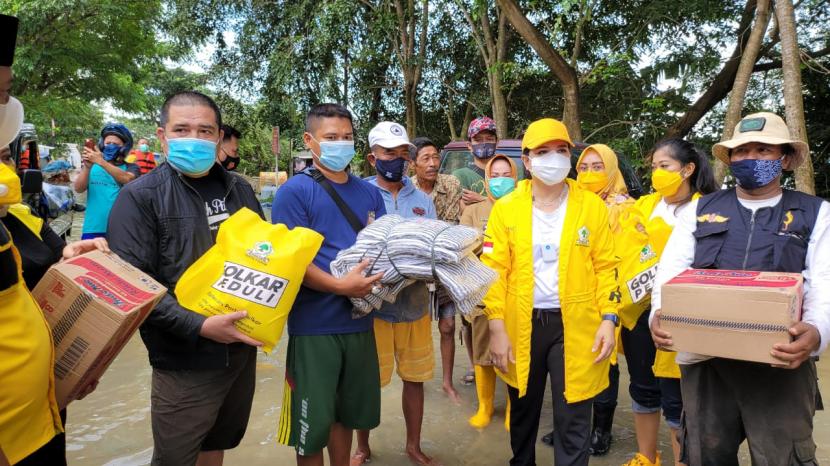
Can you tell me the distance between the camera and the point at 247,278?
6.45 feet

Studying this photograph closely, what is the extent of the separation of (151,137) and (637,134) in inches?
1666

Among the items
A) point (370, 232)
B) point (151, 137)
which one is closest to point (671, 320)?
point (370, 232)

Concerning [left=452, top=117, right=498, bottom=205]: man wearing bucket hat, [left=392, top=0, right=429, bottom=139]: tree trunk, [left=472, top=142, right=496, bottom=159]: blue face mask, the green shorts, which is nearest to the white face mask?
the green shorts

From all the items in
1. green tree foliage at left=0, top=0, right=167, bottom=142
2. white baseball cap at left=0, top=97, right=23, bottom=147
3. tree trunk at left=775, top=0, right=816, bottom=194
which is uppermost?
green tree foliage at left=0, top=0, right=167, bottom=142

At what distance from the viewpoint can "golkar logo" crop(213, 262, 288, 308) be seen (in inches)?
77.2

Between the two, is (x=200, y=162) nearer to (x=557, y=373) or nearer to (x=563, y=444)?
(x=557, y=373)

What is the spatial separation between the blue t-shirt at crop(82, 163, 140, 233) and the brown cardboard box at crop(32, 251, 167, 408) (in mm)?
3292

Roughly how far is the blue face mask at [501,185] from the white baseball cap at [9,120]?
3077mm

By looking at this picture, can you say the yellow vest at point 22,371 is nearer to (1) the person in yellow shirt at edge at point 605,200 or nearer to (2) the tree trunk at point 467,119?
(1) the person in yellow shirt at edge at point 605,200

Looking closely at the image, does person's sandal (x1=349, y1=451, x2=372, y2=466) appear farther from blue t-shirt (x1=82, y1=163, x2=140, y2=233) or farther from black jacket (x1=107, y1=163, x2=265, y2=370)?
blue t-shirt (x1=82, y1=163, x2=140, y2=233)

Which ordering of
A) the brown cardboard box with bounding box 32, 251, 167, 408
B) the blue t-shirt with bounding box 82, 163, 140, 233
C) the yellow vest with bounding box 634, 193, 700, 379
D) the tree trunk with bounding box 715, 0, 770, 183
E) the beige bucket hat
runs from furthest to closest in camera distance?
the tree trunk with bounding box 715, 0, 770, 183 < the blue t-shirt with bounding box 82, 163, 140, 233 < the yellow vest with bounding box 634, 193, 700, 379 < the beige bucket hat < the brown cardboard box with bounding box 32, 251, 167, 408

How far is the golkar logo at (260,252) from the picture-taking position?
6.43 feet

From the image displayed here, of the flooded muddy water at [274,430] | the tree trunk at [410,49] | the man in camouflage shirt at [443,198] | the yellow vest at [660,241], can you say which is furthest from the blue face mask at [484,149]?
the tree trunk at [410,49]

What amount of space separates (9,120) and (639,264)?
2.95m
